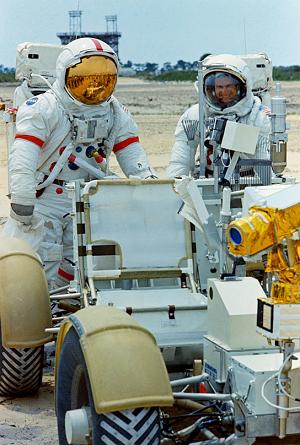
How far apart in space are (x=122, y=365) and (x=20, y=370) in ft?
6.28

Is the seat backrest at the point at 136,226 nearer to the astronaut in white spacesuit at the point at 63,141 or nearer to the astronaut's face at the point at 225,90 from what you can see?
the astronaut in white spacesuit at the point at 63,141

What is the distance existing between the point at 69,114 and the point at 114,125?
1.32ft

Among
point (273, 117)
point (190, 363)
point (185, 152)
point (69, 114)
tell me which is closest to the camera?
point (190, 363)

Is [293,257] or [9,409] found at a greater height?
[293,257]

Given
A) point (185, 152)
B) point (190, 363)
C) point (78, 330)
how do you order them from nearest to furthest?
point (78, 330) < point (190, 363) < point (185, 152)

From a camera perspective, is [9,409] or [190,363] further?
[9,409]

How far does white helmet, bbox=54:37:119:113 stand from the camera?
7164 millimetres

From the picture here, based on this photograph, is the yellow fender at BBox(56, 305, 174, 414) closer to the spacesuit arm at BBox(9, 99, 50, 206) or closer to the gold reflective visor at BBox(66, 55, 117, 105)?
the spacesuit arm at BBox(9, 99, 50, 206)

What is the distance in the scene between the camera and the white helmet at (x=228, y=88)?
7.67 m

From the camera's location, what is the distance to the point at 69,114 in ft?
23.9

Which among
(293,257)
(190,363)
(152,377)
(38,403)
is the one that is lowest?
(38,403)

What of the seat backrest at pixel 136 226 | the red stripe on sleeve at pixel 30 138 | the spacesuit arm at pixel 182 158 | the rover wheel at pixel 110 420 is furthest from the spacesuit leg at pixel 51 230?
the rover wheel at pixel 110 420

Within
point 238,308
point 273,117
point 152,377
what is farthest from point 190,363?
point 273,117

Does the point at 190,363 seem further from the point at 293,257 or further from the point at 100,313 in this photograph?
the point at 293,257
